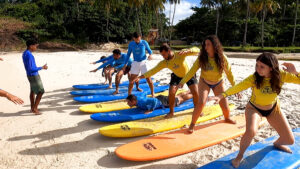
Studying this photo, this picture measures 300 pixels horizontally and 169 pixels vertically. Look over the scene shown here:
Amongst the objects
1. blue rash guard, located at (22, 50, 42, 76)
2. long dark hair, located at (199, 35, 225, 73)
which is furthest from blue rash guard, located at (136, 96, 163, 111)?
blue rash guard, located at (22, 50, 42, 76)

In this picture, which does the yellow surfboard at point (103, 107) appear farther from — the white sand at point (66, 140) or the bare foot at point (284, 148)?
the bare foot at point (284, 148)

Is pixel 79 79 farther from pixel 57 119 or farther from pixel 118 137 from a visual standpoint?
pixel 118 137

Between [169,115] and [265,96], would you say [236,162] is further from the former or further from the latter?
[169,115]

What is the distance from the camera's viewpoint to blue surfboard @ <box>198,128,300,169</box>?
9.87 ft

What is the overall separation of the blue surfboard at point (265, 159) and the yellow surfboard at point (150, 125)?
165cm

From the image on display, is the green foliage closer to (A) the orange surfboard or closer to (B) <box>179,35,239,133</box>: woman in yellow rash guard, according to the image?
(B) <box>179,35,239,133</box>: woman in yellow rash guard

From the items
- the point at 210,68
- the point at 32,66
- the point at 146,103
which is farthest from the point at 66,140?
the point at 210,68

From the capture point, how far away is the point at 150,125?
475 centimetres

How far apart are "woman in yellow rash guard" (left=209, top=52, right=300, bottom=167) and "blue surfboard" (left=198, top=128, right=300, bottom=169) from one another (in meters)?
0.15

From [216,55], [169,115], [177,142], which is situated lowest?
[177,142]

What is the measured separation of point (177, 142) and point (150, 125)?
1.00 meters

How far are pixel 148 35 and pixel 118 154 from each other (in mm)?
34914

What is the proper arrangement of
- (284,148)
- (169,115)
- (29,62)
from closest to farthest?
(284,148), (169,115), (29,62)

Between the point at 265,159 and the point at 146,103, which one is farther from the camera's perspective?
the point at 146,103
